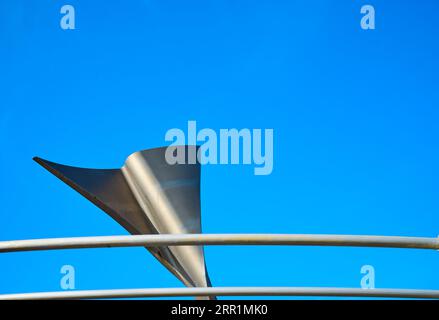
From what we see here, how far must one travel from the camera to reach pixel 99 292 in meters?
3.11

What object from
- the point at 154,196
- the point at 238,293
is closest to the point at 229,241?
the point at 238,293

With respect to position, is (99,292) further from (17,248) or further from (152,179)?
(152,179)

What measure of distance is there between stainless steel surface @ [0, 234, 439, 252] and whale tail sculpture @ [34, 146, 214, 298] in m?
13.3

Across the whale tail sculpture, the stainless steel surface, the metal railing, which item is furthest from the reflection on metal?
the whale tail sculpture

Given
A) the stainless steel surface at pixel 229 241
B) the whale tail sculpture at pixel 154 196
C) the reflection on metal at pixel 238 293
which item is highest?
the whale tail sculpture at pixel 154 196

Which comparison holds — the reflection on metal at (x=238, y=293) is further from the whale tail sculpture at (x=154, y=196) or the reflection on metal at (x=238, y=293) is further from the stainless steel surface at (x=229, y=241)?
the whale tail sculpture at (x=154, y=196)

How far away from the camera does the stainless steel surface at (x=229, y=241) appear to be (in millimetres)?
2898

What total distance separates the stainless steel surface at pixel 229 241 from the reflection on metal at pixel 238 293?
9.1 inches

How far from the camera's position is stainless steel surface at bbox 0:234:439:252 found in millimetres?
2898

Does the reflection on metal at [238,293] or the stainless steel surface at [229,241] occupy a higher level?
the stainless steel surface at [229,241]

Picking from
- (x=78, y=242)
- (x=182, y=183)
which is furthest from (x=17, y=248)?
(x=182, y=183)

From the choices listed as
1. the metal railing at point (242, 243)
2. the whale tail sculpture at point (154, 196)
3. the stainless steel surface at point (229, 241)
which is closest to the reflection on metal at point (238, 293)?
the metal railing at point (242, 243)

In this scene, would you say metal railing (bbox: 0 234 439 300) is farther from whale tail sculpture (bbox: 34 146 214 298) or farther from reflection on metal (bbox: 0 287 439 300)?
whale tail sculpture (bbox: 34 146 214 298)
